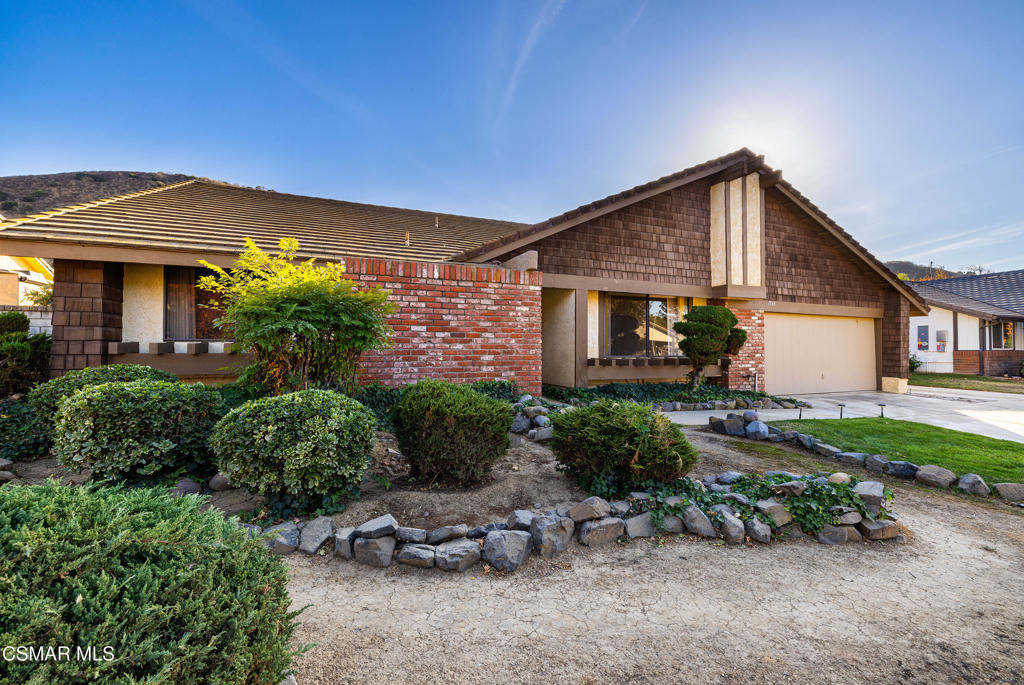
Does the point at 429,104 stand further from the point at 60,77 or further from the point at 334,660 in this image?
the point at 334,660

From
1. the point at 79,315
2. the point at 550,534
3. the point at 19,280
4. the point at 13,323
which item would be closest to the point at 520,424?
the point at 550,534

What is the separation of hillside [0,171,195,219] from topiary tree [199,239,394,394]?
39.3 meters

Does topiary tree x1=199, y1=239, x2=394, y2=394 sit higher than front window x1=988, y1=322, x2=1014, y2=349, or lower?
lower

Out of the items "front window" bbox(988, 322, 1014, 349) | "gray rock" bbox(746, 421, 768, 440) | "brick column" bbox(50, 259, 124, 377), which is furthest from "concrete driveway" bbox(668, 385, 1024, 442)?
"front window" bbox(988, 322, 1014, 349)

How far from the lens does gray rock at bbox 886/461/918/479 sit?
4883mm

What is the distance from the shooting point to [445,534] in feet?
10.5

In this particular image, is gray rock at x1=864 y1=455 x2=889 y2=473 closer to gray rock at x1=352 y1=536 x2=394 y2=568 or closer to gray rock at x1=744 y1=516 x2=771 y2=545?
gray rock at x1=744 y1=516 x2=771 y2=545

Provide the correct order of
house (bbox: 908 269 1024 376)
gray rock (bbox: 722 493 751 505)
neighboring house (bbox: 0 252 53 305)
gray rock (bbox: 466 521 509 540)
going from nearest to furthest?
gray rock (bbox: 466 521 509 540)
gray rock (bbox: 722 493 751 505)
neighboring house (bbox: 0 252 53 305)
house (bbox: 908 269 1024 376)

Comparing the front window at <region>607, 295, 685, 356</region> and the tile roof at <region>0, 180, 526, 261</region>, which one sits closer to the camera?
the tile roof at <region>0, 180, 526, 261</region>

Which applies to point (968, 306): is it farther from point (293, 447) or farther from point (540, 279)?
point (293, 447)

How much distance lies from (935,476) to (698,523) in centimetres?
351

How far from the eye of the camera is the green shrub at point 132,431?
375 cm

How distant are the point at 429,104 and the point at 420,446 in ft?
34.3

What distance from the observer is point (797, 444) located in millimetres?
6102
